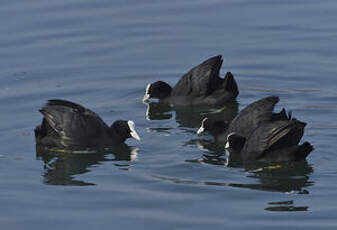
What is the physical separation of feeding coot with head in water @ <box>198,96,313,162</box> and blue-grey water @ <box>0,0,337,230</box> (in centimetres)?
24

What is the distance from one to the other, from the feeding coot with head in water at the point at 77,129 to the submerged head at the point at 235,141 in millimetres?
1440

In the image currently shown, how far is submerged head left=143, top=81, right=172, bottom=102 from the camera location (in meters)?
18.4

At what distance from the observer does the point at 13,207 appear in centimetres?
1320

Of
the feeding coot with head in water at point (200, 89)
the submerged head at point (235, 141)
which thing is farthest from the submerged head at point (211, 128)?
the feeding coot with head in water at point (200, 89)

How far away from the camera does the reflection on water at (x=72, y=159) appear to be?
14625 millimetres

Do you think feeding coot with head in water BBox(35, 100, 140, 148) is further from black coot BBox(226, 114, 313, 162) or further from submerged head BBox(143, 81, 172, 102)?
submerged head BBox(143, 81, 172, 102)

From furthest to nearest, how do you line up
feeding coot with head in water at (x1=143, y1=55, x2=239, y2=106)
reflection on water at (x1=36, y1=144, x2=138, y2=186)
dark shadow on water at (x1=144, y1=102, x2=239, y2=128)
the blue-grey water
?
feeding coot with head in water at (x1=143, y1=55, x2=239, y2=106), dark shadow on water at (x1=144, y1=102, x2=239, y2=128), reflection on water at (x1=36, y1=144, x2=138, y2=186), the blue-grey water

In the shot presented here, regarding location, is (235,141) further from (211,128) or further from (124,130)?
(124,130)

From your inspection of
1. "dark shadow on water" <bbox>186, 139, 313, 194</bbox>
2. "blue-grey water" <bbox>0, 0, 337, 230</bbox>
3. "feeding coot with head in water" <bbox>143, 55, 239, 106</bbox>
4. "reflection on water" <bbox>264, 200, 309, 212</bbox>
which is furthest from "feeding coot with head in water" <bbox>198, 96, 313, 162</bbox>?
"feeding coot with head in water" <bbox>143, 55, 239, 106</bbox>

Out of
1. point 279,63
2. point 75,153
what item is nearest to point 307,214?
point 75,153

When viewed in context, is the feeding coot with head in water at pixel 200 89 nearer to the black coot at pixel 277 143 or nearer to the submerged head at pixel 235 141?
the submerged head at pixel 235 141

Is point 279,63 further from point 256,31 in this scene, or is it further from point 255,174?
point 255,174

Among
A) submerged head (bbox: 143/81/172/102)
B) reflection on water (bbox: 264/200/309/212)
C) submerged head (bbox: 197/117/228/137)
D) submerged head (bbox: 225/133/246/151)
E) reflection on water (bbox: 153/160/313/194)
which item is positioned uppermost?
submerged head (bbox: 143/81/172/102)

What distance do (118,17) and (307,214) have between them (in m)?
11.0
